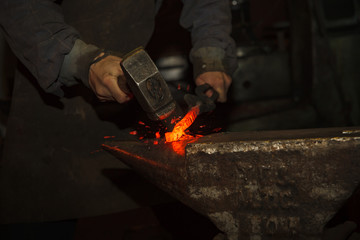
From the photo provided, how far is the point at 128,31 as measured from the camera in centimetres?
183

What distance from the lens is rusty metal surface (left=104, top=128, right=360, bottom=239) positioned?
0.78 m

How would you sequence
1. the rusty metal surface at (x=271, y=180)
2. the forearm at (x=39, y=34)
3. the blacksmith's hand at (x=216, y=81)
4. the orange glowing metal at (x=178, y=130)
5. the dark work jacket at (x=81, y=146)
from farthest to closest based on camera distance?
the dark work jacket at (x=81, y=146)
the blacksmith's hand at (x=216, y=81)
the forearm at (x=39, y=34)
the orange glowing metal at (x=178, y=130)
the rusty metal surface at (x=271, y=180)

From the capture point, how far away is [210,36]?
1.75 metres

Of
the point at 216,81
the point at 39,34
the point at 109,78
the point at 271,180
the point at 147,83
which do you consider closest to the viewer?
the point at 271,180

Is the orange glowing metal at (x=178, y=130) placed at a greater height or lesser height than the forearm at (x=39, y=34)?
lesser

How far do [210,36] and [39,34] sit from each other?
1042 millimetres

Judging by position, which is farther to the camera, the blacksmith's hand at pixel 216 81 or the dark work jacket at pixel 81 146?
the dark work jacket at pixel 81 146

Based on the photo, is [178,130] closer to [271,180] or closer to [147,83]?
[147,83]

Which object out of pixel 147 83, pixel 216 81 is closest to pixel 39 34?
pixel 147 83

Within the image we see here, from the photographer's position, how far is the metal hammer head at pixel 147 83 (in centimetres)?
98

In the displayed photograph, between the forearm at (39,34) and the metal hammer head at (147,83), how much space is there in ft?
1.78

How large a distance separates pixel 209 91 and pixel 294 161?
0.86 metres

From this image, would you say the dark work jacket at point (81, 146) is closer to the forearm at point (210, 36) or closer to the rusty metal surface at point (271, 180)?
the forearm at point (210, 36)

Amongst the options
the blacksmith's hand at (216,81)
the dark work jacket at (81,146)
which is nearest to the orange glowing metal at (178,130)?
the blacksmith's hand at (216,81)
